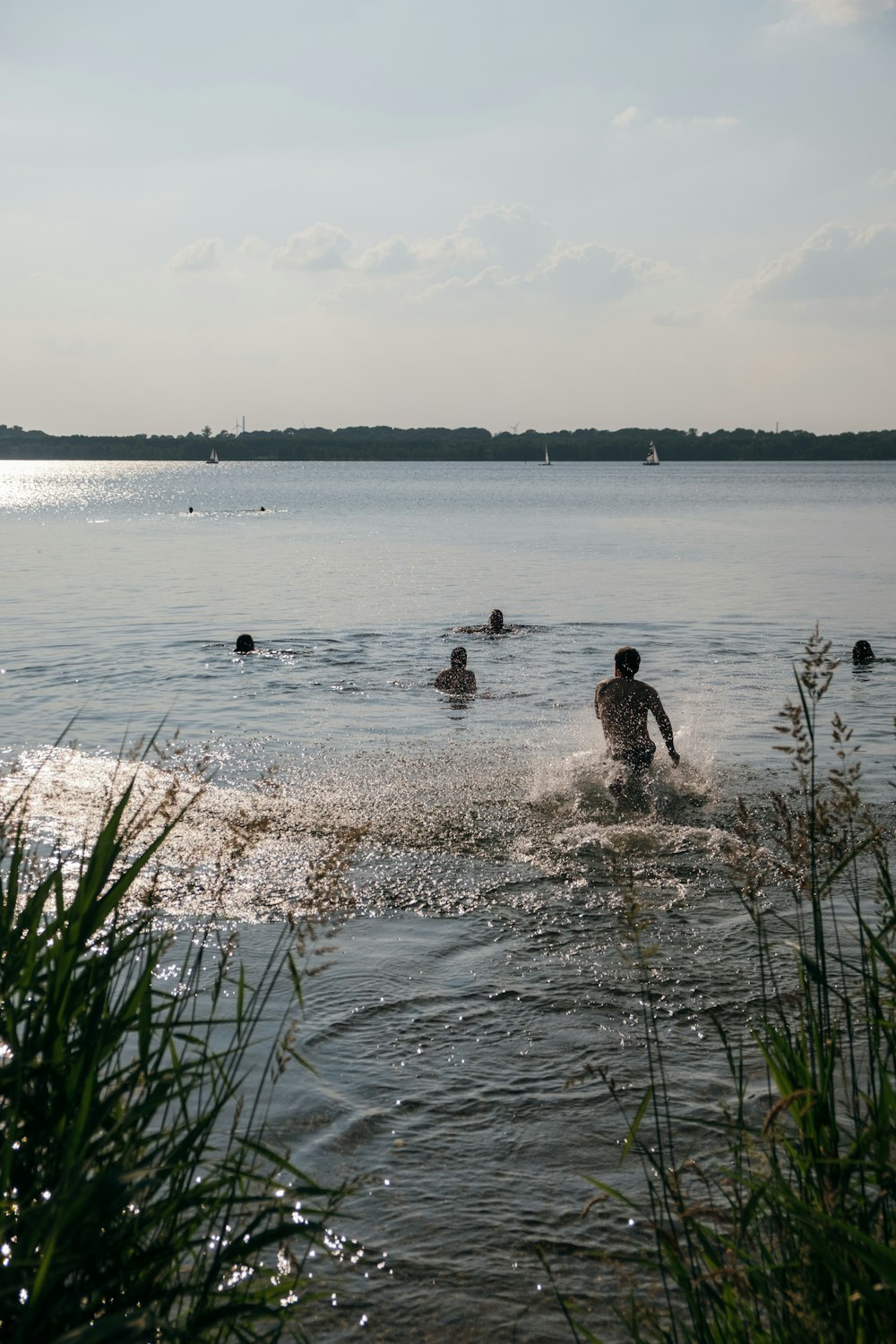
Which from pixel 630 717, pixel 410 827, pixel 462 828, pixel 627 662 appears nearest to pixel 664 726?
pixel 630 717

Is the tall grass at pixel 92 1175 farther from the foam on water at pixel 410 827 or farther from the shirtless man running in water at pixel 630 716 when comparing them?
the shirtless man running in water at pixel 630 716

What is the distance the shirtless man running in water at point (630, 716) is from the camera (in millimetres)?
11297

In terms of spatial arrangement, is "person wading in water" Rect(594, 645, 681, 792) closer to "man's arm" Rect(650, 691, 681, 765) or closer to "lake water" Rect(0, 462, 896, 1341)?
"man's arm" Rect(650, 691, 681, 765)

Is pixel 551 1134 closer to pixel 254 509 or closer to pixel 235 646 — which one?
pixel 235 646

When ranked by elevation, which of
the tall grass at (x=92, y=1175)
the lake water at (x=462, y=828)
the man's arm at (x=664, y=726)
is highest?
the tall grass at (x=92, y=1175)

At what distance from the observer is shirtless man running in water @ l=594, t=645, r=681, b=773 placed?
11297 millimetres

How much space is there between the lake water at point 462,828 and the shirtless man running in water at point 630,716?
302 mm

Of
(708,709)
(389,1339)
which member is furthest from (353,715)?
(389,1339)

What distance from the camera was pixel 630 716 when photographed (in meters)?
11.6

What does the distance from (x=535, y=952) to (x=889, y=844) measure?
12.3 ft

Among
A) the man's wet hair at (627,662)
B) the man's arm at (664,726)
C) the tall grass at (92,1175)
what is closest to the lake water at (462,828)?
the man's arm at (664,726)

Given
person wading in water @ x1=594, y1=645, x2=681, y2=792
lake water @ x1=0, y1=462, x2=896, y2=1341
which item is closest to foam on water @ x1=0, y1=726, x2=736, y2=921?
lake water @ x1=0, y1=462, x2=896, y2=1341

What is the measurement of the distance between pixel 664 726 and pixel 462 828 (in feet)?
8.50

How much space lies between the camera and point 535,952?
716cm
